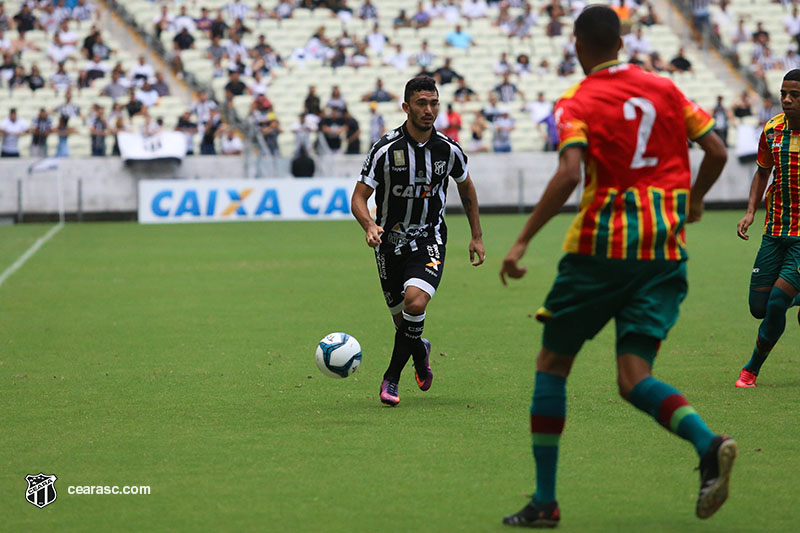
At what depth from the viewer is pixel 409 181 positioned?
25.5ft

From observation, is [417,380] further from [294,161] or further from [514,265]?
[294,161]

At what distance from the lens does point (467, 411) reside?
24.2ft

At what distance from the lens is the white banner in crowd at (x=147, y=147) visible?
2842 centimetres

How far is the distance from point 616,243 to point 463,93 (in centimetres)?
2780

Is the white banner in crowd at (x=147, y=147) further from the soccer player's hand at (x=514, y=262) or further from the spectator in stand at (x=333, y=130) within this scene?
the soccer player's hand at (x=514, y=262)

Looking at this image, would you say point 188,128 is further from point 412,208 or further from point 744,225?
point 744,225

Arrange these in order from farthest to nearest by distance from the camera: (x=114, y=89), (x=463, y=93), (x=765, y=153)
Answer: (x=463, y=93)
(x=114, y=89)
(x=765, y=153)

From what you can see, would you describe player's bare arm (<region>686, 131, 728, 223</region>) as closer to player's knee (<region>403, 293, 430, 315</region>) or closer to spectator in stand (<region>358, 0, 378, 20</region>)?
player's knee (<region>403, 293, 430, 315</region>)

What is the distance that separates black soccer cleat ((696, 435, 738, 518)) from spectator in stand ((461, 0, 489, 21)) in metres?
32.4

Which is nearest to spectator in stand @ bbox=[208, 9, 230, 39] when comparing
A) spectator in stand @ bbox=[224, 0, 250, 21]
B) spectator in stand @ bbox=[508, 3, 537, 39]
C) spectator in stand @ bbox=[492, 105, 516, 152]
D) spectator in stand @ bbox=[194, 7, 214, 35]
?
spectator in stand @ bbox=[194, 7, 214, 35]

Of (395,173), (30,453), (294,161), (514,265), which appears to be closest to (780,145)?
(395,173)

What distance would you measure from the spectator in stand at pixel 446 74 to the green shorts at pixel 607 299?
2820 cm

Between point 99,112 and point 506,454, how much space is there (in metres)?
24.7

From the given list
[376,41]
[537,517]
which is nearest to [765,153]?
[537,517]
